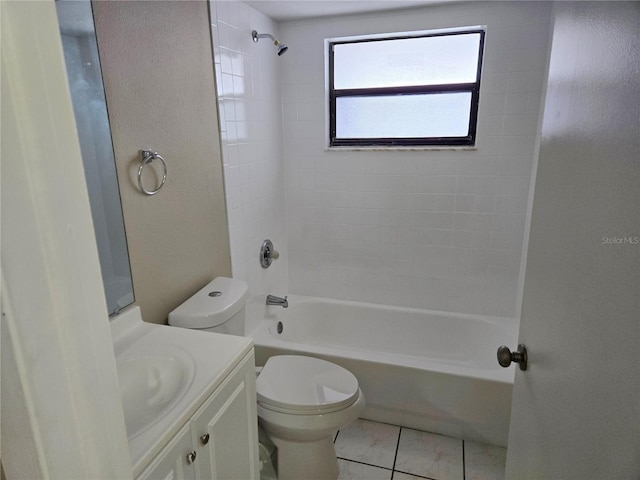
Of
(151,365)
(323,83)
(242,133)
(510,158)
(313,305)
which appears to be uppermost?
(323,83)

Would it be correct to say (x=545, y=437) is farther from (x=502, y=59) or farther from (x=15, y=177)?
(x=502, y=59)

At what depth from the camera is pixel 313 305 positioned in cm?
285

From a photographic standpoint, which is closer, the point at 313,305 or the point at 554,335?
the point at 554,335

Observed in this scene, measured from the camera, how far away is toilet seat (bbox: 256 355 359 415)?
1600 mm

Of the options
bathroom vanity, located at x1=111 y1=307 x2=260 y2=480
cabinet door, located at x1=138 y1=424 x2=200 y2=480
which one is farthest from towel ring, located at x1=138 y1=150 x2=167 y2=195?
cabinet door, located at x1=138 y1=424 x2=200 y2=480

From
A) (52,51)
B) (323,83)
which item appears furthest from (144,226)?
(323,83)

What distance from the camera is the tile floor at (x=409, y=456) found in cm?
184

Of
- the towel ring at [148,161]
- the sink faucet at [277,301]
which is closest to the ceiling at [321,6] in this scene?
the towel ring at [148,161]

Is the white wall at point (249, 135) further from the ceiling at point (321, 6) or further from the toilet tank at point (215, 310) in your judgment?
the toilet tank at point (215, 310)

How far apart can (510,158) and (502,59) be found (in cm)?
55

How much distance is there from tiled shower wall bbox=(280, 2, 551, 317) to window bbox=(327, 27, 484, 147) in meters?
0.09

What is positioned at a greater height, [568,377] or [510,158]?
[510,158]

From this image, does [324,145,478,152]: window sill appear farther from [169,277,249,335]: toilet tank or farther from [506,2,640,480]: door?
[506,2,640,480]: door

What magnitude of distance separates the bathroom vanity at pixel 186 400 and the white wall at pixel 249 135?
0.93 meters
